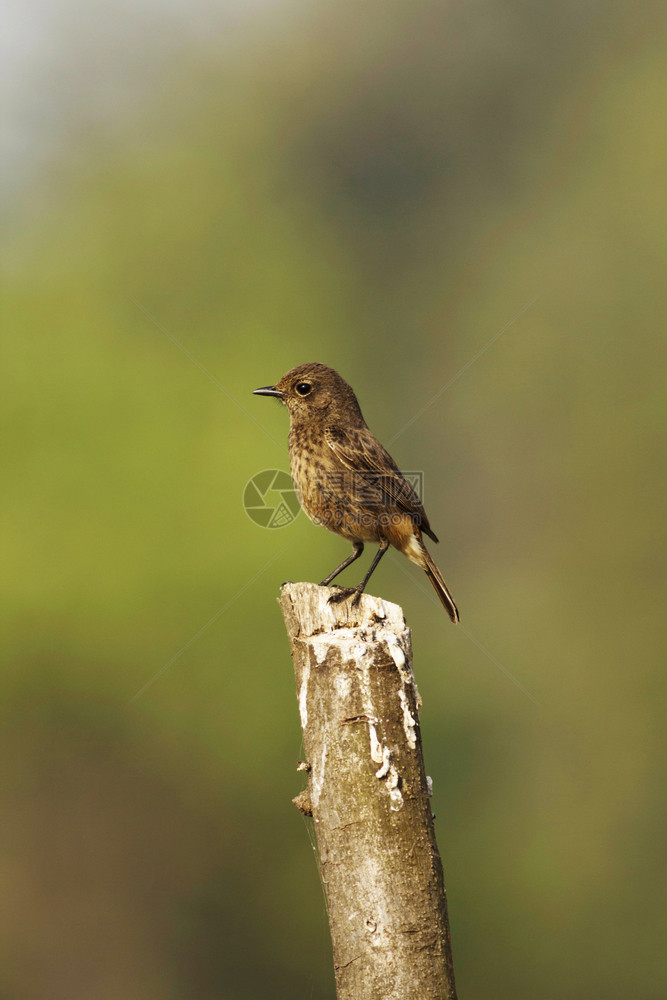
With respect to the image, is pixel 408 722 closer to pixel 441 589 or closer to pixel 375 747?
pixel 375 747

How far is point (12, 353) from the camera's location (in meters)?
12.9

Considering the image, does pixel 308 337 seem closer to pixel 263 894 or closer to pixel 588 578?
pixel 588 578

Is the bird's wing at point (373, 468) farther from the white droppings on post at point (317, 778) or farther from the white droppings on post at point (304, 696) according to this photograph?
the white droppings on post at point (317, 778)

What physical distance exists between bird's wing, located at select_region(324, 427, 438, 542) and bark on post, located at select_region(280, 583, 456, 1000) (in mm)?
2237

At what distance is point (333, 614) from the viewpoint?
3.87m

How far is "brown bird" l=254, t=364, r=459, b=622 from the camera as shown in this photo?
5.66 metres

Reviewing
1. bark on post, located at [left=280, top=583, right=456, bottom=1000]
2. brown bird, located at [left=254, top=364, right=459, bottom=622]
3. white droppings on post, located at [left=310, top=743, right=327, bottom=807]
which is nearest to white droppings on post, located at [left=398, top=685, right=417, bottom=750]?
bark on post, located at [left=280, top=583, right=456, bottom=1000]

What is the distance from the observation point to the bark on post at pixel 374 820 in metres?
2.96

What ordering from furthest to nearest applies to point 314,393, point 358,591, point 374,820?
point 314,393, point 358,591, point 374,820

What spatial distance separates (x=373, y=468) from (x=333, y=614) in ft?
6.41

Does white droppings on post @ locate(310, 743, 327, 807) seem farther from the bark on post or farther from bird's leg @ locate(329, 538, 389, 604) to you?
bird's leg @ locate(329, 538, 389, 604)

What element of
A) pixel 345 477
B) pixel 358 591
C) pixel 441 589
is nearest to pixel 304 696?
pixel 358 591

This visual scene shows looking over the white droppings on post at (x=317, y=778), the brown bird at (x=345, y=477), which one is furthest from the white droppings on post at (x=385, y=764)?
the brown bird at (x=345, y=477)

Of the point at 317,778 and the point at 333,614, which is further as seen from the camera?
the point at 333,614
